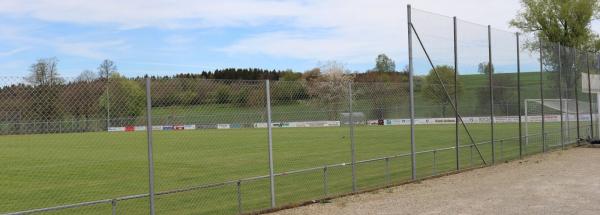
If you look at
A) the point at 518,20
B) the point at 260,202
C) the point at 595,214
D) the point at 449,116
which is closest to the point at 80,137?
the point at 260,202

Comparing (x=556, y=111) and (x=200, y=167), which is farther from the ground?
(x=556, y=111)

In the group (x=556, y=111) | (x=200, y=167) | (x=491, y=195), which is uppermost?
(x=556, y=111)

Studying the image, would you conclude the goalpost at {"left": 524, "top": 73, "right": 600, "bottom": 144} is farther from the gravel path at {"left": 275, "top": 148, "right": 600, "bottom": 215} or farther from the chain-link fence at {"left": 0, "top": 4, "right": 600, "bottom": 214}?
the gravel path at {"left": 275, "top": 148, "right": 600, "bottom": 215}

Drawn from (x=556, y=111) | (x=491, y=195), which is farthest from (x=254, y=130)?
(x=556, y=111)

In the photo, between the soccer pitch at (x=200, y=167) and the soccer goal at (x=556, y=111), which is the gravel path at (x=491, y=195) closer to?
the soccer pitch at (x=200, y=167)

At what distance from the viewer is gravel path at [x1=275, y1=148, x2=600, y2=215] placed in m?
9.70

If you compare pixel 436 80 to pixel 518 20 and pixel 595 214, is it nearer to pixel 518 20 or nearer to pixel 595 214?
pixel 595 214

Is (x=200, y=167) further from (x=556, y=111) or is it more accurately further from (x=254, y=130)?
(x=556, y=111)

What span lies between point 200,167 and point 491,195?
1172 cm

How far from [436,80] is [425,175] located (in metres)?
2.56

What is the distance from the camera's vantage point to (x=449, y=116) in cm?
1917

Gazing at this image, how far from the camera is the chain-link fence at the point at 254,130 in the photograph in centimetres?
776

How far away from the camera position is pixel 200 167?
2062 centimetres

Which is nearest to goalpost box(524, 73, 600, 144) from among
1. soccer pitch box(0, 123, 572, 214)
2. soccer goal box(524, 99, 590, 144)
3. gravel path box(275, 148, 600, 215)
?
soccer goal box(524, 99, 590, 144)
